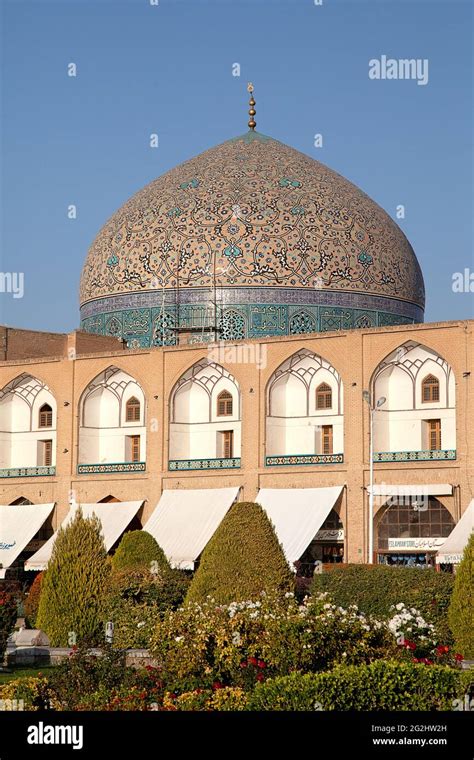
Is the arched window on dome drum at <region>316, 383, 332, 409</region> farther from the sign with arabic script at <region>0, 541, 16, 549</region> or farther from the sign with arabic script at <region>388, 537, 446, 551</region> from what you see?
the sign with arabic script at <region>0, 541, 16, 549</region>

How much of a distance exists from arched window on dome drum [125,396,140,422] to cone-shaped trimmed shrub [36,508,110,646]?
517 inches

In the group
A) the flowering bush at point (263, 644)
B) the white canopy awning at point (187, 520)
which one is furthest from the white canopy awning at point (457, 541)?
the flowering bush at point (263, 644)

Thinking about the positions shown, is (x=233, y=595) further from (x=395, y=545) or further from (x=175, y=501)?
(x=175, y=501)

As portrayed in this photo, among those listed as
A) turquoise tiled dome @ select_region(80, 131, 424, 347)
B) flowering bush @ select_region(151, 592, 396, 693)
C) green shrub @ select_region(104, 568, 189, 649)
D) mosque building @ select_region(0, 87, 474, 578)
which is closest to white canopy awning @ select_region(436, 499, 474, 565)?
mosque building @ select_region(0, 87, 474, 578)

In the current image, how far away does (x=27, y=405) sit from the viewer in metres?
33.4

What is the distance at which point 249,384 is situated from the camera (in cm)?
2958

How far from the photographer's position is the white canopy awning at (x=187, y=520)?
28.3m

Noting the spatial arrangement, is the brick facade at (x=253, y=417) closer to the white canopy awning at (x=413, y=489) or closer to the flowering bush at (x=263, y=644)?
the white canopy awning at (x=413, y=489)

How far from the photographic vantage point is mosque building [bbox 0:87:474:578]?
27562 mm

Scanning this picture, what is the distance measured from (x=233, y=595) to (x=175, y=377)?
1388cm

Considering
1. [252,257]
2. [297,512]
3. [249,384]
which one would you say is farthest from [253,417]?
[252,257]

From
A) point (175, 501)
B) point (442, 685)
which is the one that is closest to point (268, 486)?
point (175, 501)

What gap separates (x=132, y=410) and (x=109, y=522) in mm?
2900

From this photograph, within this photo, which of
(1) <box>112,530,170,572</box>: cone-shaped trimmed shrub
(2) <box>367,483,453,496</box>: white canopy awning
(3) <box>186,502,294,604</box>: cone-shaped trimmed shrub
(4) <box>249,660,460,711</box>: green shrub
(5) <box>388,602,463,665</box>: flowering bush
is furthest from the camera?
(2) <box>367,483,453,496</box>: white canopy awning
